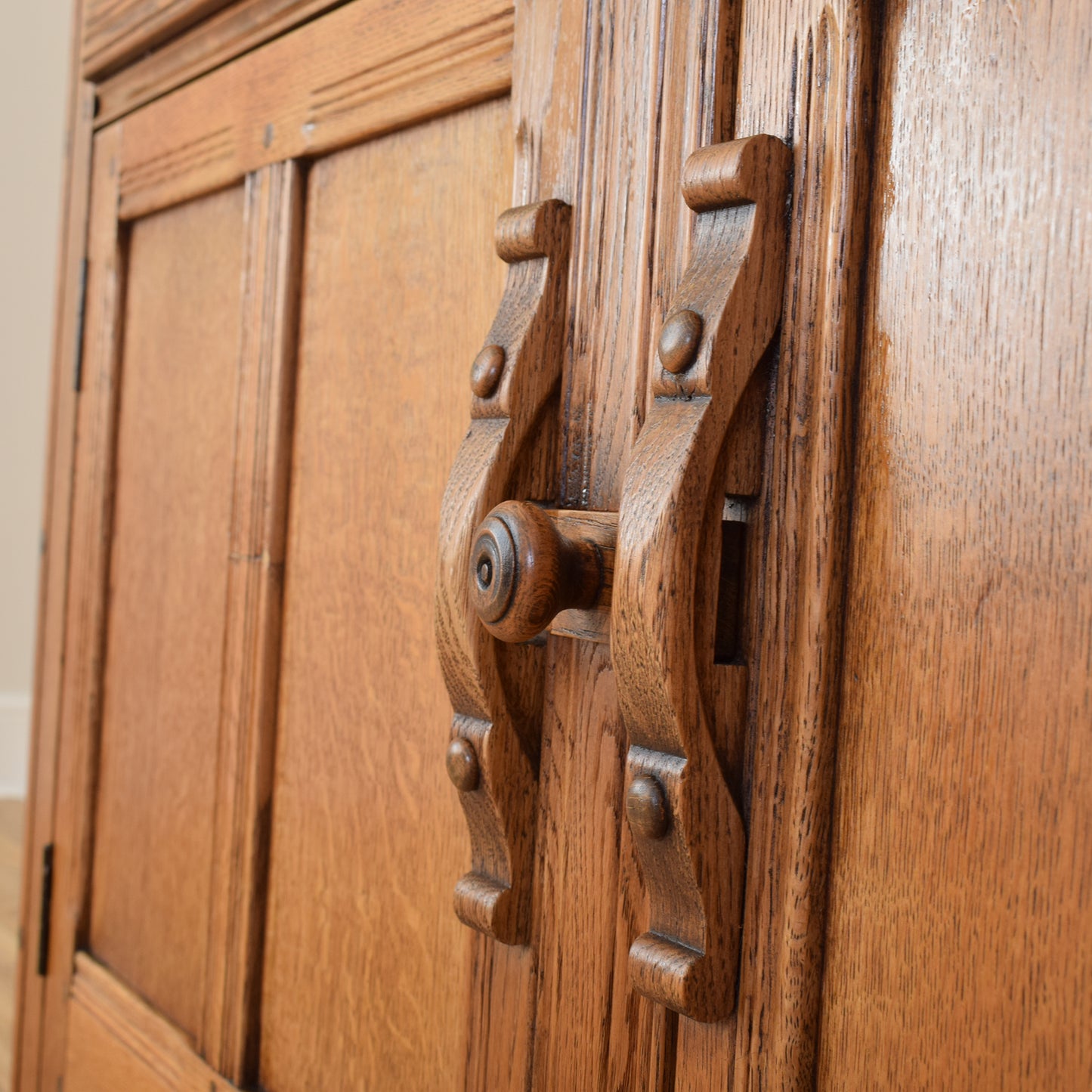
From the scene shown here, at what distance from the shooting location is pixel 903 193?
1.17 ft

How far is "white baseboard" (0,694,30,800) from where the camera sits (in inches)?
118

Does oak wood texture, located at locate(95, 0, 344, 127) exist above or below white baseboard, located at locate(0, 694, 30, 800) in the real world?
above

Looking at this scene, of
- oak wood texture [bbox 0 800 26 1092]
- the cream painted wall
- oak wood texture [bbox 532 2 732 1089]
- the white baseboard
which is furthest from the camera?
the white baseboard

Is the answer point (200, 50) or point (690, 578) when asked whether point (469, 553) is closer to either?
point (690, 578)

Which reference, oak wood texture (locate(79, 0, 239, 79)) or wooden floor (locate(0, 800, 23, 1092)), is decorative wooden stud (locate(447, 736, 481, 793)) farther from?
wooden floor (locate(0, 800, 23, 1092))

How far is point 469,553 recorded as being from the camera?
44 centimetres

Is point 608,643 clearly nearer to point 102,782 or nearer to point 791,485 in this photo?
point 791,485

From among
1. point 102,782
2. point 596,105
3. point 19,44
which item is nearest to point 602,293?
point 596,105

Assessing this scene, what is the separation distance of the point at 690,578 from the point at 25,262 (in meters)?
2.97

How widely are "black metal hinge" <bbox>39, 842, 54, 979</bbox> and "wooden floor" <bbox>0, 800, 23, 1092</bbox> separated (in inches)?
10.8

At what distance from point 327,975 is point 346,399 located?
325 millimetres

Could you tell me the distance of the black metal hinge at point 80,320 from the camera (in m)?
0.97

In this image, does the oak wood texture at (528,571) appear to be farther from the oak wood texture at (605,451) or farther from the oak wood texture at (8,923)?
the oak wood texture at (8,923)

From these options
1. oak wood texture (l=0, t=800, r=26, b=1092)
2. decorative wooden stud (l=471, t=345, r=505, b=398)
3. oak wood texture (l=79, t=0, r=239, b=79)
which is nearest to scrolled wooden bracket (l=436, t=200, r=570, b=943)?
decorative wooden stud (l=471, t=345, r=505, b=398)
